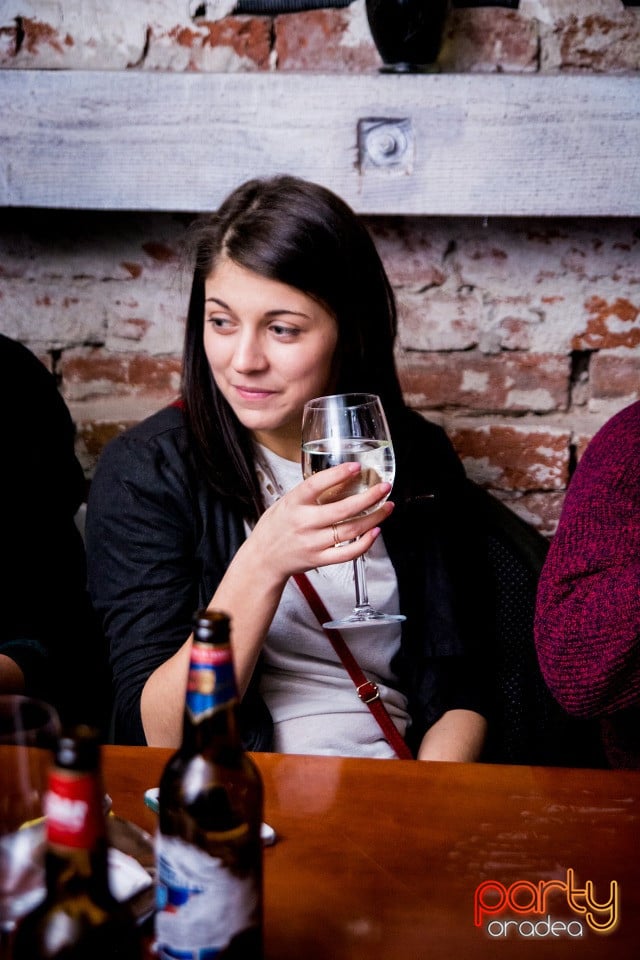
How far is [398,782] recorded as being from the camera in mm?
853

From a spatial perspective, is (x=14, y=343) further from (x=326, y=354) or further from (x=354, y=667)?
(x=354, y=667)

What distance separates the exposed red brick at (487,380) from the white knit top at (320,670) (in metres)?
0.45

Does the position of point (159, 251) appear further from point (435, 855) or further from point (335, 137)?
point (435, 855)

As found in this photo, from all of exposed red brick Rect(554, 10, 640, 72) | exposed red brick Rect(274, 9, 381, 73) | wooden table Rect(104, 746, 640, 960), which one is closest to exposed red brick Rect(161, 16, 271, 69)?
exposed red brick Rect(274, 9, 381, 73)

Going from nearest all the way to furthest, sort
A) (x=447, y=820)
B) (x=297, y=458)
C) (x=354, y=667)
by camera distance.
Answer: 1. (x=447, y=820)
2. (x=354, y=667)
3. (x=297, y=458)

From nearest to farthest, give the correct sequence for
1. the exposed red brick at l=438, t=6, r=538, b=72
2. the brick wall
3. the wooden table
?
the wooden table
the exposed red brick at l=438, t=6, r=538, b=72
the brick wall

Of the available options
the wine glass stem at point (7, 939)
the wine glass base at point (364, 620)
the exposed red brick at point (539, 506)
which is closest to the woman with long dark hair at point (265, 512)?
the wine glass base at point (364, 620)

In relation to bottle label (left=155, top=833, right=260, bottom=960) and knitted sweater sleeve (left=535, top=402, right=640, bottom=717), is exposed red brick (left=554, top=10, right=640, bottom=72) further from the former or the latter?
bottle label (left=155, top=833, right=260, bottom=960)

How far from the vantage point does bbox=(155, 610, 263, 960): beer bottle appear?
51cm

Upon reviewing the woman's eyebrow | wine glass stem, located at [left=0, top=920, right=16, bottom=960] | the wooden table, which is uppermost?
the woman's eyebrow

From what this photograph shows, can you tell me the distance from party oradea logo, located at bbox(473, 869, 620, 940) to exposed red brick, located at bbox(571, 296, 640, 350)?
120 cm

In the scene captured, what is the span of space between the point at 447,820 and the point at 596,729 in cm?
75

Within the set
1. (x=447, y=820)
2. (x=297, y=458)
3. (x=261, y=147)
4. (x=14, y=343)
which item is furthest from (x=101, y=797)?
(x=261, y=147)

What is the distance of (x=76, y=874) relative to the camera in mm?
481
